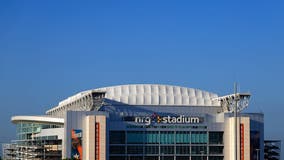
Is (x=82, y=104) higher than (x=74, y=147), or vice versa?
(x=82, y=104)

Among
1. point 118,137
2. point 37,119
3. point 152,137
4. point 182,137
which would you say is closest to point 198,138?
point 182,137

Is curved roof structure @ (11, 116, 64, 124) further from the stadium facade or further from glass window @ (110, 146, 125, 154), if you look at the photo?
glass window @ (110, 146, 125, 154)

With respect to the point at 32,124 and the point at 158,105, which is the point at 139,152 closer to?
the point at 158,105

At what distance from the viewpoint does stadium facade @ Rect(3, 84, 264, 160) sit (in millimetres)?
126375

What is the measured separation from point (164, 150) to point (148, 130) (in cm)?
525

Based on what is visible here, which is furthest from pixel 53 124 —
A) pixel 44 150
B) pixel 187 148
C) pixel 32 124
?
pixel 187 148

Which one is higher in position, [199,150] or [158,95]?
[158,95]

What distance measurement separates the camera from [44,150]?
138 metres

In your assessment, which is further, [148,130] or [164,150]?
[164,150]

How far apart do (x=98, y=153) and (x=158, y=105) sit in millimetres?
17344

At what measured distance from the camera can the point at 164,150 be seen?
130 metres

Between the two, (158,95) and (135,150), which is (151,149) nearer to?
(135,150)

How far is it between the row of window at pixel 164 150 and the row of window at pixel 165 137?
1.01 meters

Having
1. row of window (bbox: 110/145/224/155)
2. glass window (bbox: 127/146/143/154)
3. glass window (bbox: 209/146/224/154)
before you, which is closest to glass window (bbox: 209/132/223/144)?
glass window (bbox: 209/146/224/154)
